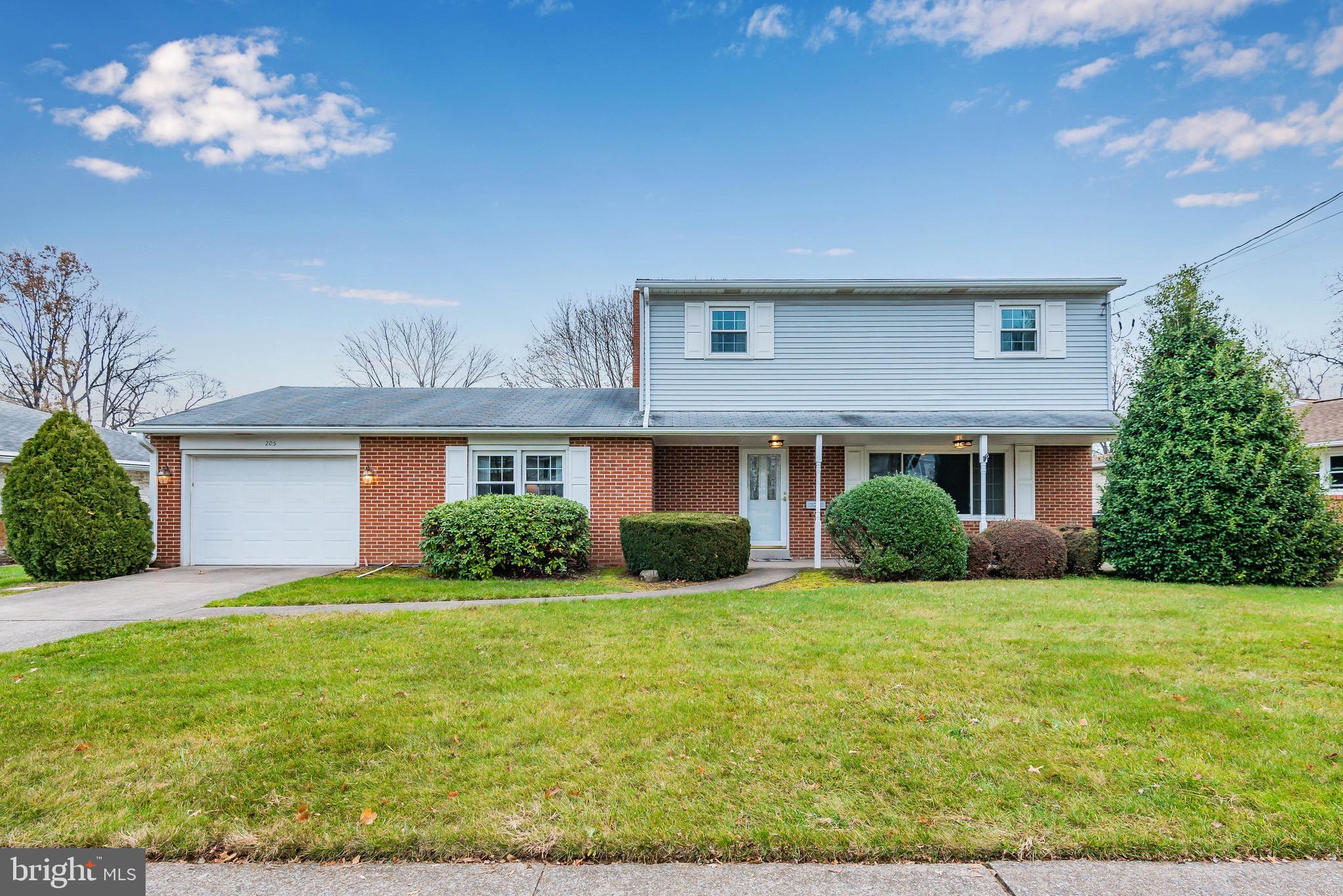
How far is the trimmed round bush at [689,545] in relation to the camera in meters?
9.30

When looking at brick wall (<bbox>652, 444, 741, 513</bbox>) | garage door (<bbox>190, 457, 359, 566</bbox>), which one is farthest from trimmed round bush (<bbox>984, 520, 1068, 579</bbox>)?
garage door (<bbox>190, 457, 359, 566</bbox>)

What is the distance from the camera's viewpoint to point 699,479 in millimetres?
12430

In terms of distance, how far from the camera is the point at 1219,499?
888 centimetres

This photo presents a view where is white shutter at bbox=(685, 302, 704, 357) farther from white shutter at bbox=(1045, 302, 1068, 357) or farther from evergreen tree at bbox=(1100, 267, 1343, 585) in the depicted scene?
evergreen tree at bbox=(1100, 267, 1343, 585)

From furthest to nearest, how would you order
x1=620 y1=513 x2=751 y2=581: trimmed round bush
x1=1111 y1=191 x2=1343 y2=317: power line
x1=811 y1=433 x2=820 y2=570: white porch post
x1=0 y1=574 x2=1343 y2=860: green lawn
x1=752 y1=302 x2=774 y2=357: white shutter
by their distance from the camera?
1. x1=1111 y1=191 x2=1343 y2=317: power line
2. x1=752 y1=302 x2=774 y2=357: white shutter
3. x1=811 y1=433 x2=820 y2=570: white porch post
4. x1=620 y1=513 x2=751 y2=581: trimmed round bush
5. x1=0 y1=574 x2=1343 y2=860: green lawn

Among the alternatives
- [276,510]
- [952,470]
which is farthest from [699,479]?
[276,510]

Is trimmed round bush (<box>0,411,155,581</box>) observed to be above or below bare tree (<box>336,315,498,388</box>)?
below

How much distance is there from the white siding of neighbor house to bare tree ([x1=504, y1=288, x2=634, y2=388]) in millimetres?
14081

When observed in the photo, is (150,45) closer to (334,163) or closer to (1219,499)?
(334,163)

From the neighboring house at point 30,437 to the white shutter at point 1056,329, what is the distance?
19754mm

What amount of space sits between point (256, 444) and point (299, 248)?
9.87 m

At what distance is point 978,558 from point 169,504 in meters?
13.9

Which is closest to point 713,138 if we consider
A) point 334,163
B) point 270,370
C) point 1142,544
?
point 334,163

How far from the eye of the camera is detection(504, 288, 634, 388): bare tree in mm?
26141
